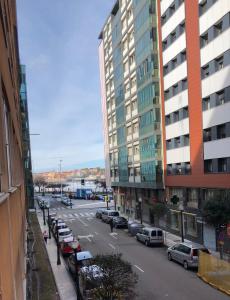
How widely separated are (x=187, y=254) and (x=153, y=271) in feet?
7.90

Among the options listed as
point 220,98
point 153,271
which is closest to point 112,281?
point 153,271

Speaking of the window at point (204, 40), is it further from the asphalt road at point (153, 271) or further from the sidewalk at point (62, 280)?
the sidewalk at point (62, 280)

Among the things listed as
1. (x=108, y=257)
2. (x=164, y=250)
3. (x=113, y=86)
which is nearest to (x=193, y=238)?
(x=164, y=250)

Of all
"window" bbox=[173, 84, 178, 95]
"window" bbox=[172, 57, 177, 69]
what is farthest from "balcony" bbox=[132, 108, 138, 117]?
"window" bbox=[172, 57, 177, 69]

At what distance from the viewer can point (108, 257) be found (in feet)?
54.5

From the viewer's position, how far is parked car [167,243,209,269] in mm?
24875

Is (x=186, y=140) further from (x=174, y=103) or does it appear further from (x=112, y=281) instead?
(x=112, y=281)

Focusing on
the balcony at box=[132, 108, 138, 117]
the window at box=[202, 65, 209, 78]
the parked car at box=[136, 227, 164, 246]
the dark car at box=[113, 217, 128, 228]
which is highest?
the window at box=[202, 65, 209, 78]

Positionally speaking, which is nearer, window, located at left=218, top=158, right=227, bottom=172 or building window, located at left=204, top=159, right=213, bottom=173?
window, located at left=218, top=158, right=227, bottom=172

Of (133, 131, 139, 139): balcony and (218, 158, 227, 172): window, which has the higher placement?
(133, 131, 139, 139): balcony

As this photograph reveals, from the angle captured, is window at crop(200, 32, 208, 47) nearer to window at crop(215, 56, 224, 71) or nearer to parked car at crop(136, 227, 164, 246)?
window at crop(215, 56, 224, 71)

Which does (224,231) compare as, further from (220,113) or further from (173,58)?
(173,58)

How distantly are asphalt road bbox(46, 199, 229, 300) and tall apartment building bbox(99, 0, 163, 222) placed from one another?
9.33 meters

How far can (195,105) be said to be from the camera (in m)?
34.6
